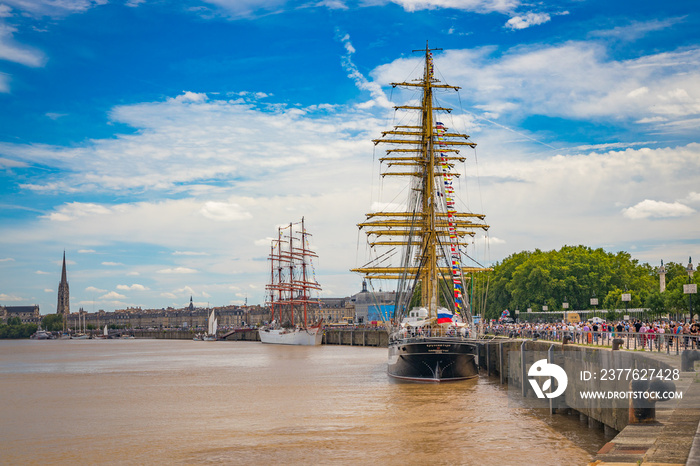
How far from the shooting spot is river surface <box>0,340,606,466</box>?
22.9 metres

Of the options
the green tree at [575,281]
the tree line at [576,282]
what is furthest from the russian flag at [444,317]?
the green tree at [575,281]

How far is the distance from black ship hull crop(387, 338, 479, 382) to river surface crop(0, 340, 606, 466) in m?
0.89

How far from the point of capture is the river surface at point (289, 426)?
75.2 ft

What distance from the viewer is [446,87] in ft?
188

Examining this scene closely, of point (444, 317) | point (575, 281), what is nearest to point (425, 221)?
point (444, 317)

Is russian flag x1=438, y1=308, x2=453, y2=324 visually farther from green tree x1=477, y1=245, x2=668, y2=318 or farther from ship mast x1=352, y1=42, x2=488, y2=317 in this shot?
green tree x1=477, y1=245, x2=668, y2=318

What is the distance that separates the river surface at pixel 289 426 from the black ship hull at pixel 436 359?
0.89 m

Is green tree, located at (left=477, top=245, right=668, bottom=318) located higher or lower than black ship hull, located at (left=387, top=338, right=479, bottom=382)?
higher

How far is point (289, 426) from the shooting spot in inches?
1139

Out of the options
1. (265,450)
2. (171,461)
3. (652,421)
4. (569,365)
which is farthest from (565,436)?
(171,461)

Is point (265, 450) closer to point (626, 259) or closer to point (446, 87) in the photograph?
point (446, 87)

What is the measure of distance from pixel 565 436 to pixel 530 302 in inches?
2763

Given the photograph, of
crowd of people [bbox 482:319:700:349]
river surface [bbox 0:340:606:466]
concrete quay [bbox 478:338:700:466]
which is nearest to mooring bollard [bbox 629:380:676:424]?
concrete quay [bbox 478:338:700:466]

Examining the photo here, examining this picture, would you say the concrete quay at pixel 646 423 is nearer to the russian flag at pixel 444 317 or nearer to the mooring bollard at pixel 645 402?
the mooring bollard at pixel 645 402
